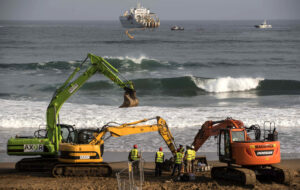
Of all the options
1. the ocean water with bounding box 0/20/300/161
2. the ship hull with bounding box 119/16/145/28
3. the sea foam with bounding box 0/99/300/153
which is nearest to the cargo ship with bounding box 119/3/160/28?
the ship hull with bounding box 119/16/145/28

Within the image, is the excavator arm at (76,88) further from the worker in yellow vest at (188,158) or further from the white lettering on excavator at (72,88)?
the worker in yellow vest at (188,158)

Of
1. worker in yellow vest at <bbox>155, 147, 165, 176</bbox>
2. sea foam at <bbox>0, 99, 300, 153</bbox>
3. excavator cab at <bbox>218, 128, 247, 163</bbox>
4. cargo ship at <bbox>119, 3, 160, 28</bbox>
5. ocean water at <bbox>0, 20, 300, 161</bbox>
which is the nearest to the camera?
excavator cab at <bbox>218, 128, 247, 163</bbox>

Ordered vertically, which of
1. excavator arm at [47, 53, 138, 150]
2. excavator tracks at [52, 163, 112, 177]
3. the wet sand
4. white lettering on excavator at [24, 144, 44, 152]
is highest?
excavator arm at [47, 53, 138, 150]

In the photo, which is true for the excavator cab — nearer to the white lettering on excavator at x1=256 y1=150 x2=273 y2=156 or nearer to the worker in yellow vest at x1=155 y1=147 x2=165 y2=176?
the white lettering on excavator at x1=256 y1=150 x2=273 y2=156

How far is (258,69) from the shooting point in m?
61.9

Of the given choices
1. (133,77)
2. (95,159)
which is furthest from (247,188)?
(133,77)

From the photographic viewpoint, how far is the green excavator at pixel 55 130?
744 inches

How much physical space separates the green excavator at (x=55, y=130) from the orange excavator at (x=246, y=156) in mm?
4051

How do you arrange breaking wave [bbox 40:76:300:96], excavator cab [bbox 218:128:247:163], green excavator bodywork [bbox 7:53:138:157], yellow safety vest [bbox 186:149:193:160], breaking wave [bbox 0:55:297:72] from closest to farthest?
excavator cab [bbox 218:128:247:163]
yellow safety vest [bbox 186:149:193:160]
green excavator bodywork [bbox 7:53:138:157]
breaking wave [bbox 40:76:300:96]
breaking wave [bbox 0:55:297:72]

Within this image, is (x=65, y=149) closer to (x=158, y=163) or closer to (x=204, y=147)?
(x=158, y=163)

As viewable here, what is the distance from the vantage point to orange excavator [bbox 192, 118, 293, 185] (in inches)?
647

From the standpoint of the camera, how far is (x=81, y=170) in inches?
719

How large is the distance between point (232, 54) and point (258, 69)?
57.5 feet

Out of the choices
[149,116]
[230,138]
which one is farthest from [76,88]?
[149,116]
